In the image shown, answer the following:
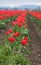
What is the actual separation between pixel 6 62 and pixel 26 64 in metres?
0.46

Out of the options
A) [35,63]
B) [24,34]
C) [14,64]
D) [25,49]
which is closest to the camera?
[14,64]

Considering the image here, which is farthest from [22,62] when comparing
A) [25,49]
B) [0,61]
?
[25,49]

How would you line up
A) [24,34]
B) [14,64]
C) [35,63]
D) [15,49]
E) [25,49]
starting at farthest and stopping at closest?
[24,34], [25,49], [15,49], [35,63], [14,64]

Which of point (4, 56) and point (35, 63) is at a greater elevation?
point (4, 56)

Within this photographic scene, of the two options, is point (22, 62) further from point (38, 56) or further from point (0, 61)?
point (38, 56)

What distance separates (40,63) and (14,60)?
164cm

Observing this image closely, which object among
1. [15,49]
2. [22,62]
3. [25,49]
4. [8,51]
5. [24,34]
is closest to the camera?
[22,62]

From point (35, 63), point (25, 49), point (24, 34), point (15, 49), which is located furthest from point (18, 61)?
point (24, 34)

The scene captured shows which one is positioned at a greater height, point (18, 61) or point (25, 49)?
point (18, 61)

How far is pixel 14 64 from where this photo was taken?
543 cm

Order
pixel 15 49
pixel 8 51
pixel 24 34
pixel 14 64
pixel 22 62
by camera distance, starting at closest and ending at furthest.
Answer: pixel 14 64 < pixel 22 62 < pixel 8 51 < pixel 15 49 < pixel 24 34

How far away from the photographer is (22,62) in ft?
19.0

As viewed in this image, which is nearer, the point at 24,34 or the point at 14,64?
the point at 14,64

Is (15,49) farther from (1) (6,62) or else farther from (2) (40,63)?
(1) (6,62)
